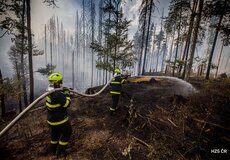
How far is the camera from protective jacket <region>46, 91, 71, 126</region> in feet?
10.9

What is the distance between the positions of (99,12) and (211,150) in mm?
41274

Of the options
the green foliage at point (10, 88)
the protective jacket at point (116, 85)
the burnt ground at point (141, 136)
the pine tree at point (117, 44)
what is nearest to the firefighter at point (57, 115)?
the burnt ground at point (141, 136)

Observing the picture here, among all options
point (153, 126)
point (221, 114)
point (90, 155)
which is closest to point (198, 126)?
point (221, 114)

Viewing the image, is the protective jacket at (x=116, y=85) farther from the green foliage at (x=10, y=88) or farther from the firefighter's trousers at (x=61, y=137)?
the green foliage at (x=10, y=88)

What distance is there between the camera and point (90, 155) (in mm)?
3400

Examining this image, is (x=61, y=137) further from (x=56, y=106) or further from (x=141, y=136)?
(x=141, y=136)

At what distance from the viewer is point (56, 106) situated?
132 inches

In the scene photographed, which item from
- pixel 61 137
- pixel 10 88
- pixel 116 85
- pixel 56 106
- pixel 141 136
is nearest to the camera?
pixel 56 106

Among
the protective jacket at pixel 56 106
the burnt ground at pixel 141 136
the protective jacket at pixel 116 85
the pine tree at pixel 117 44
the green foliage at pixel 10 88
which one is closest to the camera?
the burnt ground at pixel 141 136

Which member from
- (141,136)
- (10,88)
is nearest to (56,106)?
(141,136)

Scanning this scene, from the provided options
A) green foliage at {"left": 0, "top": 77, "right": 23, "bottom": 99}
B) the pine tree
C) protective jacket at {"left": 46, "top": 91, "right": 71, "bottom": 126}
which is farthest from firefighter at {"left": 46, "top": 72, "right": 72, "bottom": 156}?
the pine tree

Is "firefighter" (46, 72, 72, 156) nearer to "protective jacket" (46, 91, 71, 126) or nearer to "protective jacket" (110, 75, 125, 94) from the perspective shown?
"protective jacket" (46, 91, 71, 126)

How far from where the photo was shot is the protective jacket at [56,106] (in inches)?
131

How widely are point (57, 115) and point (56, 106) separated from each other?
29 cm
